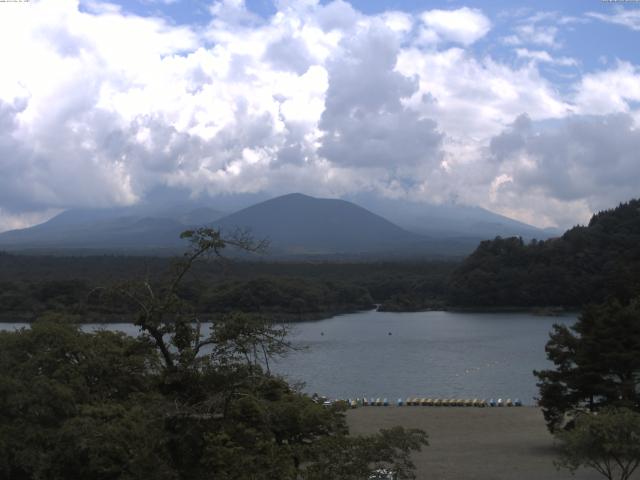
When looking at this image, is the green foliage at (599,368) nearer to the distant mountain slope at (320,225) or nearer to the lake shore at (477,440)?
the lake shore at (477,440)

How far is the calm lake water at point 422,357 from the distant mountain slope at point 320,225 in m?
108

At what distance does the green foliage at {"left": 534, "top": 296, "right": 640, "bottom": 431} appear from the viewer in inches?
529

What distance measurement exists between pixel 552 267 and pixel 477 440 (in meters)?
41.3

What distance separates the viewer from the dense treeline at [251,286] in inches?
1784

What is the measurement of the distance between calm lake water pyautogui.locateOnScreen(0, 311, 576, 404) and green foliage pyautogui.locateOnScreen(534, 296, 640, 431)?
508cm

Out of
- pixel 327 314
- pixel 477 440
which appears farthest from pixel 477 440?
pixel 327 314

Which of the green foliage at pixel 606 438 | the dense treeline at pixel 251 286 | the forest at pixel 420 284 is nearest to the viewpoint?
the green foliage at pixel 606 438

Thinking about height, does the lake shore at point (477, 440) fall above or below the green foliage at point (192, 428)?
below

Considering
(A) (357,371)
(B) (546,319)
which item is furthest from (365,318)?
(A) (357,371)

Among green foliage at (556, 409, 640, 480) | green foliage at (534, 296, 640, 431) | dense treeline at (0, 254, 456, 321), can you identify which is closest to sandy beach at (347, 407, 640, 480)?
green foliage at (534, 296, 640, 431)

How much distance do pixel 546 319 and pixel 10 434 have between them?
141 ft

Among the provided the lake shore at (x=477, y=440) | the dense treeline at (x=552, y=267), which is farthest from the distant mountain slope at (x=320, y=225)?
the lake shore at (x=477, y=440)

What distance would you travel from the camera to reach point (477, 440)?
1555 cm

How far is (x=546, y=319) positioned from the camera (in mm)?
46938
